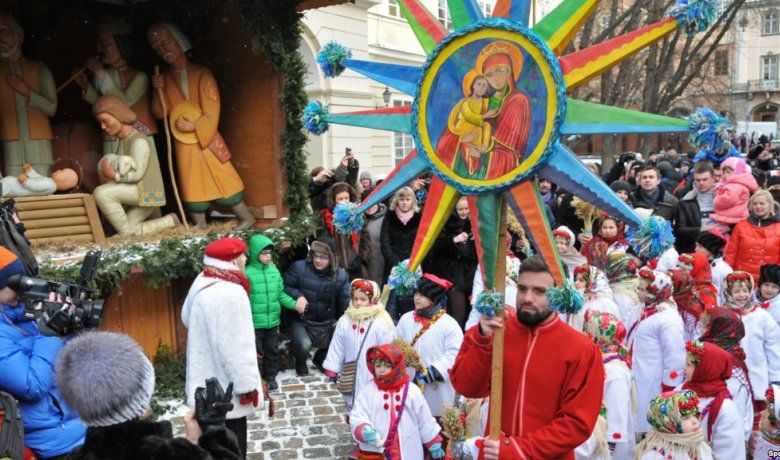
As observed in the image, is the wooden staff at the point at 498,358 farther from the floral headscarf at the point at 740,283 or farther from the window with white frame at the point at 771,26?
the window with white frame at the point at 771,26

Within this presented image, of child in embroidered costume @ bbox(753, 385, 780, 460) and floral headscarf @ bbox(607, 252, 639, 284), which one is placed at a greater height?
floral headscarf @ bbox(607, 252, 639, 284)

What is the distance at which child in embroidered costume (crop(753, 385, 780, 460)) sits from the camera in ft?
12.9

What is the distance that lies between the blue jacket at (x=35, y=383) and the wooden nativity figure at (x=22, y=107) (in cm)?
349

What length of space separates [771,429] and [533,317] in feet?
6.69

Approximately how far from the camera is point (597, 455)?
153 inches

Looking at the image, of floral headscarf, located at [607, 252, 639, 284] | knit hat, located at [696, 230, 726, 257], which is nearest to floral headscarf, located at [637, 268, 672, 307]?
floral headscarf, located at [607, 252, 639, 284]

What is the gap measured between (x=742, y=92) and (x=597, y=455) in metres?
53.9

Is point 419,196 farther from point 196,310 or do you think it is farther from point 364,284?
point 196,310

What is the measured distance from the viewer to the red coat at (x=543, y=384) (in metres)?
2.92

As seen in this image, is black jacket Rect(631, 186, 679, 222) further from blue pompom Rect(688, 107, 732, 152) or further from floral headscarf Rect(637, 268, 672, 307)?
blue pompom Rect(688, 107, 732, 152)

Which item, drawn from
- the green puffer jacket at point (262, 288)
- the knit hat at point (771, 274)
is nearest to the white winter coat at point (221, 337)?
the green puffer jacket at point (262, 288)

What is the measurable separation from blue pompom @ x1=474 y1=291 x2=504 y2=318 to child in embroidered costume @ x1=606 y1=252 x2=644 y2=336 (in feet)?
9.89

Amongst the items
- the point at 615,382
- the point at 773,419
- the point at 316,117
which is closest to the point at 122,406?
the point at 316,117

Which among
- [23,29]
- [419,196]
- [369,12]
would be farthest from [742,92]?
[23,29]
